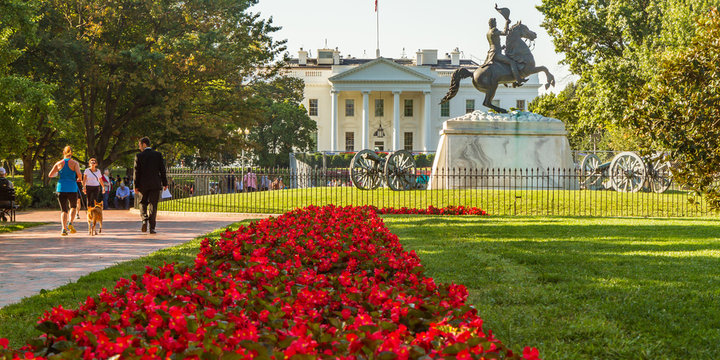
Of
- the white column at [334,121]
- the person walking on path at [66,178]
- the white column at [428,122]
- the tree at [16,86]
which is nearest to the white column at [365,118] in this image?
the white column at [334,121]

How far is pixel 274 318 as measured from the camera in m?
2.76

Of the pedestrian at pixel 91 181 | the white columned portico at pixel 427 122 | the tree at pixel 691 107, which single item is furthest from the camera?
the white columned portico at pixel 427 122

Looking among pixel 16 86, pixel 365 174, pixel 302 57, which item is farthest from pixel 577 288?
pixel 302 57

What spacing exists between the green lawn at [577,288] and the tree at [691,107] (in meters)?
1.11

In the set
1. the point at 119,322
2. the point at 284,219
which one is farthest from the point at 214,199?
the point at 119,322

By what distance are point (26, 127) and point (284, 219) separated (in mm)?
16122

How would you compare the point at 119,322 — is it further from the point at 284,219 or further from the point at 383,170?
the point at 383,170

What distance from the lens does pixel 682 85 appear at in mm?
9289

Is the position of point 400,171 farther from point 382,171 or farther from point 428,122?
point 428,122

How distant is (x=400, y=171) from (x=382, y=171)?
2.22 feet

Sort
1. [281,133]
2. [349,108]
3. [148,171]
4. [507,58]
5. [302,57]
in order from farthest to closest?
[302,57] → [349,108] → [281,133] → [507,58] → [148,171]

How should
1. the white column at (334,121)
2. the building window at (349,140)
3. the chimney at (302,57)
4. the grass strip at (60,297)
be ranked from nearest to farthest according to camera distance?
the grass strip at (60,297), the white column at (334,121), the building window at (349,140), the chimney at (302,57)

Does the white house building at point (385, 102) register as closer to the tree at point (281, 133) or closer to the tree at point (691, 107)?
the tree at point (281, 133)

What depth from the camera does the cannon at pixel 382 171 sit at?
20.3m
